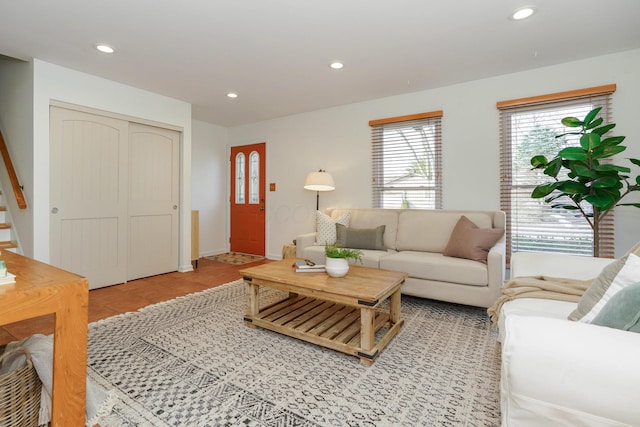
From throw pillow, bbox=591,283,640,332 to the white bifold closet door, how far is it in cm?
427

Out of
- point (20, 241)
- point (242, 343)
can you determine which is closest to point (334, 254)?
point (242, 343)

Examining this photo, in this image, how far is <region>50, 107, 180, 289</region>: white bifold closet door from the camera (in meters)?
3.22

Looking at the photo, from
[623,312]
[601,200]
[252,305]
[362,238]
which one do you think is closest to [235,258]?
[362,238]

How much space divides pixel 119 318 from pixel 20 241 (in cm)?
174

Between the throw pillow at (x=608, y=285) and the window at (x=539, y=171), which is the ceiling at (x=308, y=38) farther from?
the throw pillow at (x=608, y=285)

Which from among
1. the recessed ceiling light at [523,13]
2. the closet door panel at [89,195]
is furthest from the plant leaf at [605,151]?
the closet door panel at [89,195]

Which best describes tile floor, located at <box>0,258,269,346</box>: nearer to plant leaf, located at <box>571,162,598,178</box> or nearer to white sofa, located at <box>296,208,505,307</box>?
white sofa, located at <box>296,208,505,307</box>

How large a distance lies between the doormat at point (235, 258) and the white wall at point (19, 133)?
2.45 m

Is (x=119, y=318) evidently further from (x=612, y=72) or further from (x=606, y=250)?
(x=612, y=72)

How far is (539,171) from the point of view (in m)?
3.20

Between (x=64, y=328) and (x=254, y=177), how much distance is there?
15.2 ft

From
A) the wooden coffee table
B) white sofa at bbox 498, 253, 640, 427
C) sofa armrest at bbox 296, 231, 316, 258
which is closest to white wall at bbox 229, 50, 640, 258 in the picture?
sofa armrest at bbox 296, 231, 316, 258

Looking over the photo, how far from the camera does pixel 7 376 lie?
0.93 m

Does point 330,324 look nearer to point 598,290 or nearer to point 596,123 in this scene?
point 598,290
